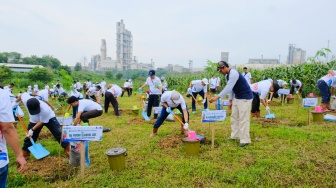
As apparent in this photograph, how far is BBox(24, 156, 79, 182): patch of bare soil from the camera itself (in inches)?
146

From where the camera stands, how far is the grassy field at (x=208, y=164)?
11.2 feet

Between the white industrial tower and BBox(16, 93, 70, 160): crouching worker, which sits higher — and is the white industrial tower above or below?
above

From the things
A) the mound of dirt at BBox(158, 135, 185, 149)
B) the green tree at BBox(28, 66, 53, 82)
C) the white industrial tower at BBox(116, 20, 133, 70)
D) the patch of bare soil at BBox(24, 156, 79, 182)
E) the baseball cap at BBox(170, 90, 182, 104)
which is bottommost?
the patch of bare soil at BBox(24, 156, 79, 182)

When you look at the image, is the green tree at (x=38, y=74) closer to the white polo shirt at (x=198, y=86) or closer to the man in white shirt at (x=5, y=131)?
the white polo shirt at (x=198, y=86)

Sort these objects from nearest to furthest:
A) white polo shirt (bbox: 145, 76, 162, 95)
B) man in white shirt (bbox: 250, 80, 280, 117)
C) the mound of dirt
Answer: the mound of dirt < man in white shirt (bbox: 250, 80, 280, 117) < white polo shirt (bbox: 145, 76, 162, 95)

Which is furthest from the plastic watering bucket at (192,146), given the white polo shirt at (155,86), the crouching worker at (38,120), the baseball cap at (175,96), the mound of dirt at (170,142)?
the white polo shirt at (155,86)

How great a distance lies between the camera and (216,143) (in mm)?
5066

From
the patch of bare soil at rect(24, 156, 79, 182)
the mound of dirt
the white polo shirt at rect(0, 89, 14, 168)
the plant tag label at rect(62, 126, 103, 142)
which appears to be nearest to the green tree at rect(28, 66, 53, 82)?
the patch of bare soil at rect(24, 156, 79, 182)

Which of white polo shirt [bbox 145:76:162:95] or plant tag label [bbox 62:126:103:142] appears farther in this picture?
white polo shirt [bbox 145:76:162:95]

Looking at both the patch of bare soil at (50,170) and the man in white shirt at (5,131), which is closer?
the man in white shirt at (5,131)

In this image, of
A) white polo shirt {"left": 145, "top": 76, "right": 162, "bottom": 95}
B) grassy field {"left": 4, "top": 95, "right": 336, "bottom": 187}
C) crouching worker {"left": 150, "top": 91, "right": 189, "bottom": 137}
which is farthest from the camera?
white polo shirt {"left": 145, "top": 76, "right": 162, "bottom": 95}

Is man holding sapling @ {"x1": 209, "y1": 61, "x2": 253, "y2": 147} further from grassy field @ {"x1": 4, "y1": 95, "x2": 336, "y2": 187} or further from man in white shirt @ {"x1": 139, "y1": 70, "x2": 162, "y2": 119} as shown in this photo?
man in white shirt @ {"x1": 139, "y1": 70, "x2": 162, "y2": 119}

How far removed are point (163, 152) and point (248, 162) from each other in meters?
1.67

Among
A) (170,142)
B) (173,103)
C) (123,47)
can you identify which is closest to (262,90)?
(173,103)
